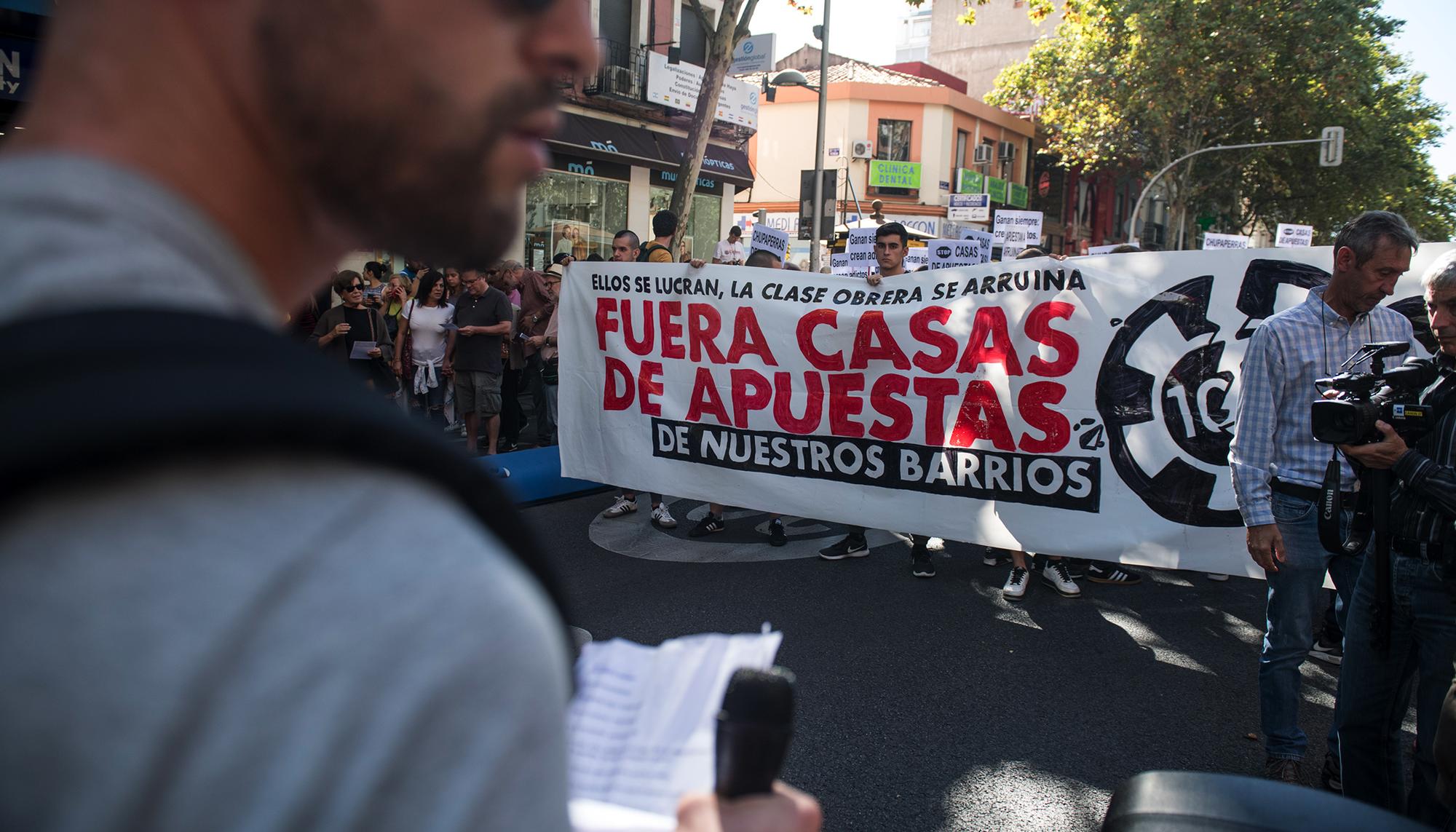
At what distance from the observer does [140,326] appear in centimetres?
47

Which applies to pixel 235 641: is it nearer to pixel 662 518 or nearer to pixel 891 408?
pixel 891 408

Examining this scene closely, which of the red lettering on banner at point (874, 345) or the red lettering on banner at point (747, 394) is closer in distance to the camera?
the red lettering on banner at point (874, 345)

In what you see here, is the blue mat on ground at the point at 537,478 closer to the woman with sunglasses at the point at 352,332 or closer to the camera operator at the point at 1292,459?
the woman with sunglasses at the point at 352,332

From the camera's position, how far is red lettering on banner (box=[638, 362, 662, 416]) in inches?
259

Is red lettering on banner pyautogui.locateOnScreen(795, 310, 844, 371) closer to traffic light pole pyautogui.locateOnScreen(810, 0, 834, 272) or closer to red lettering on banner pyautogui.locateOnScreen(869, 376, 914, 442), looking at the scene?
red lettering on banner pyautogui.locateOnScreen(869, 376, 914, 442)

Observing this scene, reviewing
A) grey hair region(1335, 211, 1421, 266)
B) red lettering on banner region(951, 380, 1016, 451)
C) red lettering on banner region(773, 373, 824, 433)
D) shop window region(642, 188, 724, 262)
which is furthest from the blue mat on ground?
shop window region(642, 188, 724, 262)

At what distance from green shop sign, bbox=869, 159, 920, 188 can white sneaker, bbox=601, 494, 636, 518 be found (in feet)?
103

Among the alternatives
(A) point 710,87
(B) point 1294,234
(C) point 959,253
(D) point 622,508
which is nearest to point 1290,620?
(D) point 622,508

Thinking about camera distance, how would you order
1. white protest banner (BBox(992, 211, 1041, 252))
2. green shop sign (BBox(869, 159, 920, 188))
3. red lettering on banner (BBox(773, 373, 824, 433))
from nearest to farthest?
red lettering on banner (BBox(773, 373, 824, 433)) < white protest banner (BBox(992, 211, 1041, 252)) < green shop sign (BBox(869, 159, 920, 188))

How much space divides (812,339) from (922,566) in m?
1.55

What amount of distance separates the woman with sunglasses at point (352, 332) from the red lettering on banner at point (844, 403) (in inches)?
211

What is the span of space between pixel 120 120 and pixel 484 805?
1.40 feet

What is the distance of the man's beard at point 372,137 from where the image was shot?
1.85 ft

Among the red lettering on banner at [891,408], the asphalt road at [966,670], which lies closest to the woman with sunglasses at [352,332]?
the asphalt road at [966,670]
